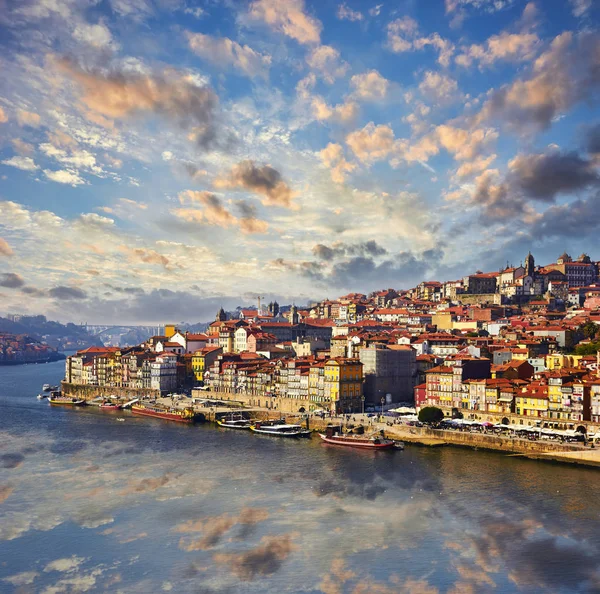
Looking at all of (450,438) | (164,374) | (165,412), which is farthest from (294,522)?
(164,374)

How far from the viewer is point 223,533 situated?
34.2 m

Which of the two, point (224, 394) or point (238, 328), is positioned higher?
point (238, 328)

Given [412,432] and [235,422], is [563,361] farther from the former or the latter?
[235,422]

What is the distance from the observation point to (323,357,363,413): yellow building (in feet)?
243

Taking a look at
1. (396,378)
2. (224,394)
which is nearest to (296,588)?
(396,378)

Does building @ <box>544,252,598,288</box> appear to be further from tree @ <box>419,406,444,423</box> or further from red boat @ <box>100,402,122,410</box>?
red boat @ <box>100,402,122,410</box>

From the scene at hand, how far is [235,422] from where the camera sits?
73.5m

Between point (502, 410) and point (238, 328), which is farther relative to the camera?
point (238, 328)

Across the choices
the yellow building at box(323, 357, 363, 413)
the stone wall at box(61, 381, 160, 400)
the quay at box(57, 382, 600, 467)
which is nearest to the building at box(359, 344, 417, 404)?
the yellow building at box(323, 357, 363, 413)

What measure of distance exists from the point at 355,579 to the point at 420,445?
32.1 m

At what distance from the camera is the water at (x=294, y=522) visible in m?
28.8

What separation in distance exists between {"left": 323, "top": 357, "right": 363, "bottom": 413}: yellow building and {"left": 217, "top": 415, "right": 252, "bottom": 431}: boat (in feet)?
30.7

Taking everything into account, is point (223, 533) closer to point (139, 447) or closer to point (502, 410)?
point (139, 447)

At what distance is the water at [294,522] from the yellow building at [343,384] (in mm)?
17267
